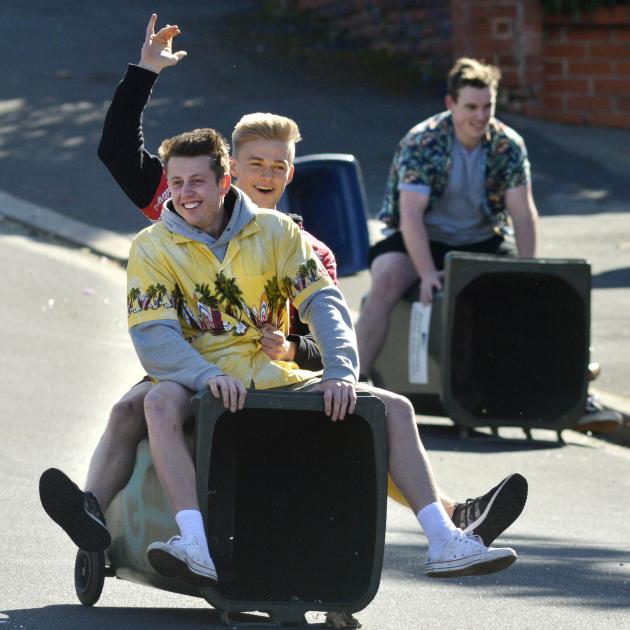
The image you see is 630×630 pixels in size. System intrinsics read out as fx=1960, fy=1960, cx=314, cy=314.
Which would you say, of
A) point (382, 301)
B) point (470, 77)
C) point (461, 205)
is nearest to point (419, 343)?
point (382, 301)

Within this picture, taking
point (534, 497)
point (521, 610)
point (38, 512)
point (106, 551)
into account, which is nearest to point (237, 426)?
point (106, 551)

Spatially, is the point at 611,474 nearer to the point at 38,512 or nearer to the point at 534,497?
the point at 534,497

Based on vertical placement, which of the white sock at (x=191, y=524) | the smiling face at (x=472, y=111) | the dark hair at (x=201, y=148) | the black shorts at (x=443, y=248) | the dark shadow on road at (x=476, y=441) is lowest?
the dark shadow on road at (x=476, y=441)

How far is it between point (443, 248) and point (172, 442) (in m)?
4.52

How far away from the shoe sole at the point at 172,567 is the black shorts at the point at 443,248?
4679 mm

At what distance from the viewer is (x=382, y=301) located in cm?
981

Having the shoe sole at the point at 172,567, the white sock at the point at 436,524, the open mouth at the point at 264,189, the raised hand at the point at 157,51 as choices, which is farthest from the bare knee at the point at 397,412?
the raised hand at the point at 157,51

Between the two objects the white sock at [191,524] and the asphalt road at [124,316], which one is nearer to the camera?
the white sock at [191,524]

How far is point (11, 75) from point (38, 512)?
11712 millimetres

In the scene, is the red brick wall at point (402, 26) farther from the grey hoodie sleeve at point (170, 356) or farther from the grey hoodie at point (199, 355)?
the grey hoodie sleeve at point (170, 356)

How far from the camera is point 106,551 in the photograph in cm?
596

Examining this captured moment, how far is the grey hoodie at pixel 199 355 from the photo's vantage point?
5.58 m

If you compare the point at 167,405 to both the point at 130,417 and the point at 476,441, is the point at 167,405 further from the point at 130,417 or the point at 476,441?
the point at 476,441

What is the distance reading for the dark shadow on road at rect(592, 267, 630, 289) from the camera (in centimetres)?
1287
